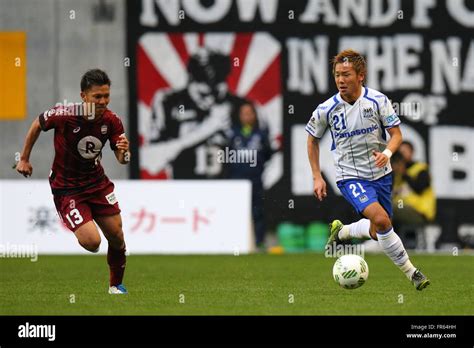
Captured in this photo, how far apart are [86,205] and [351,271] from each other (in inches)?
96.2

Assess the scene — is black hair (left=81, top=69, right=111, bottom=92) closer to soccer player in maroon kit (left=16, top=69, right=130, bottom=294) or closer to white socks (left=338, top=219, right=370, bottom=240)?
soccer player in maroon kit (left=16, top=69, right=130, bottom=294)

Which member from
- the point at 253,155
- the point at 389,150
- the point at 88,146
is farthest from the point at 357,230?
the point at 253,155

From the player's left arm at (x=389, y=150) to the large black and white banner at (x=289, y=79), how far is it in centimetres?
865

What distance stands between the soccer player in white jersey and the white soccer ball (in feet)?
0.89

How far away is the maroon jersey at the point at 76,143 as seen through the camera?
10.9 m

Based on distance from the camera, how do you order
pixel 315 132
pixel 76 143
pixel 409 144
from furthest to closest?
pixel 409 144 < pixel 315 132 < pixel 76 143

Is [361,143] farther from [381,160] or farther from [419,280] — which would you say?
[419,280]

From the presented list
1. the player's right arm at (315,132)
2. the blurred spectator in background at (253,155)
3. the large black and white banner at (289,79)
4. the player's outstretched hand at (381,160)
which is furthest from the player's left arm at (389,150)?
the large black and white banner at (289,79)

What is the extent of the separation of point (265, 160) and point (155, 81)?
240cm

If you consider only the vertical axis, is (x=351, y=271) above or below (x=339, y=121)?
below

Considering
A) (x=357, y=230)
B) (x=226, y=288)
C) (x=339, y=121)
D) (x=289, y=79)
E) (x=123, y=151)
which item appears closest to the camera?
(x=123, y=151)

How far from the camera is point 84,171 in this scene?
11.0 meters

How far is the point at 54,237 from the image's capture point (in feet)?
60.0

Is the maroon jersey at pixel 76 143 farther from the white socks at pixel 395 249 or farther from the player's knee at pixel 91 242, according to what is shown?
the white socks at pixel 395 249
